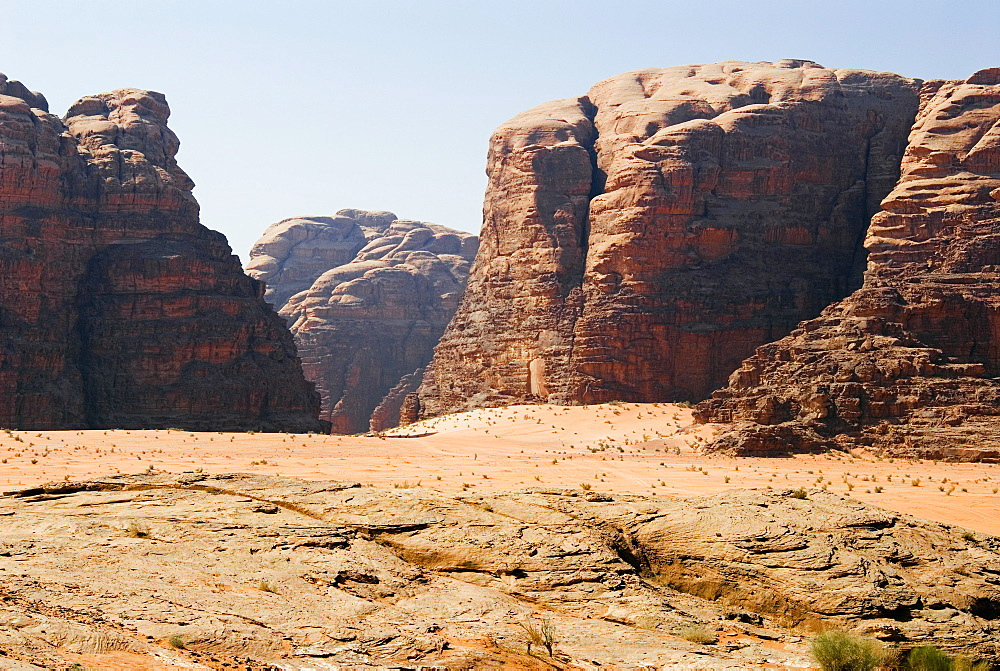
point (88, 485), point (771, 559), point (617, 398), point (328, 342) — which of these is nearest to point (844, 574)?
point (771, 559)

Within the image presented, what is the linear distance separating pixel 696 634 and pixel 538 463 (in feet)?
98.8

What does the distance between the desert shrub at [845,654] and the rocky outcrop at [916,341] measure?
34.5m

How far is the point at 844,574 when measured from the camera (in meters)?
12.7

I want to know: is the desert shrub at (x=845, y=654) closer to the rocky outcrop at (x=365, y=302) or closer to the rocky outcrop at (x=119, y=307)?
the rocky outcrop at (x=119, y=307)

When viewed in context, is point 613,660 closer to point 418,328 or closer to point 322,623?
point 322,623

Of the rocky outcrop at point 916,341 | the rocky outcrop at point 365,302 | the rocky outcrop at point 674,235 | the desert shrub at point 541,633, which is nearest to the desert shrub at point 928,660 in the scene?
the desert shrub at point 541,633

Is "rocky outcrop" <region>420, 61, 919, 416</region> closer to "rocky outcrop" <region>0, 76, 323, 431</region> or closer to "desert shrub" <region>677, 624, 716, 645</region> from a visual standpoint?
"rocky outcrop" <region>0, 76, 323, 431</region>

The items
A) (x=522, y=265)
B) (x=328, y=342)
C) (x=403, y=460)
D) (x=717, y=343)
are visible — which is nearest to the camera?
(x=403, y=460)

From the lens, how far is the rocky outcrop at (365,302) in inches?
4373

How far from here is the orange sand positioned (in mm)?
32094

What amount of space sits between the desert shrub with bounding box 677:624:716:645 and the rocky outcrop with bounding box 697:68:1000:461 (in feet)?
112

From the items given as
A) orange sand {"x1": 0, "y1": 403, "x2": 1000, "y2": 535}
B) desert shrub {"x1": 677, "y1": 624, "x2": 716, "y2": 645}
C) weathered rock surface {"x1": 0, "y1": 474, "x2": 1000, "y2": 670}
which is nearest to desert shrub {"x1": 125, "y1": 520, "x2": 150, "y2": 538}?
weathered rock surface {"x1": 0, "y1": 474, "x2": 1000, "y2": 670}

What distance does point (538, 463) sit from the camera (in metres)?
41.7

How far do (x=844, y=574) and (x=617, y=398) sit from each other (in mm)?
52908
